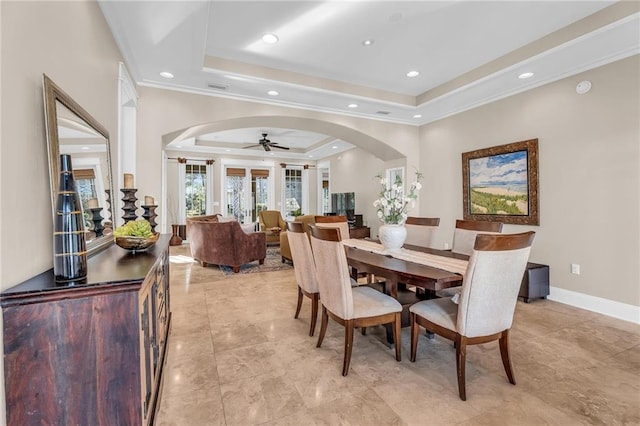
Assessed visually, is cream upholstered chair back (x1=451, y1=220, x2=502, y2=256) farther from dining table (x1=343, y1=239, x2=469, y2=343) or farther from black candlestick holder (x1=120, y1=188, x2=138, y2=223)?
black candlestick holder (x1=120, y1=188, x2=138, y2=223)

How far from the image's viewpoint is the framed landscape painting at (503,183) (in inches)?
157

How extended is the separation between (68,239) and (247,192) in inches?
329

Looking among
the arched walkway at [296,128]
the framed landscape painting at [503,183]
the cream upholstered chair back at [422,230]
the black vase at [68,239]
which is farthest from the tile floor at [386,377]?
the arched walkway at [296,128]

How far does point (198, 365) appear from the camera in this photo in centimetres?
231

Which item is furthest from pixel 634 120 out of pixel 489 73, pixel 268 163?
pixel 268 163

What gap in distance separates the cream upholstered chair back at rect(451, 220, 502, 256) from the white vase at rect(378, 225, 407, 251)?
717 millimetres

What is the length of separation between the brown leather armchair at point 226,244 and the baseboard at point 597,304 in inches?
177

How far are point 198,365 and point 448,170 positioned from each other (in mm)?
4774

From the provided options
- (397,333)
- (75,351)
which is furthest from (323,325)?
(75,351)

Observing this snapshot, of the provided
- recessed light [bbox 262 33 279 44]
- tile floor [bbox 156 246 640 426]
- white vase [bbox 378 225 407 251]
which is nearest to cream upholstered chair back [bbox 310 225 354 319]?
tile floor [bbox 156 246 640 426]

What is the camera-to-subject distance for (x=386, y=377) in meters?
2.13

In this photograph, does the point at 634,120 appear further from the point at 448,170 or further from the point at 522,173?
the point at 448,170

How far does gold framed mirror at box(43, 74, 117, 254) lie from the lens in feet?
4.67

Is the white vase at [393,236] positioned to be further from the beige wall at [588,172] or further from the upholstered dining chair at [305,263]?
the beige wall at [588,172]
